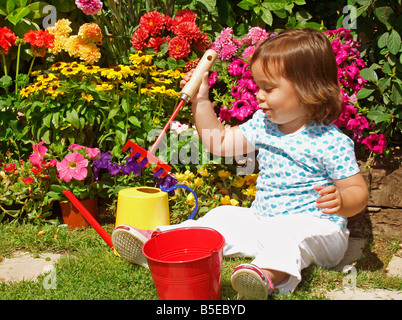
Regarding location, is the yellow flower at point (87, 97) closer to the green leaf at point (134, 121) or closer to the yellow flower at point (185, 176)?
the green leaf at point (134, 121)

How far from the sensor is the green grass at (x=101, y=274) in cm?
183

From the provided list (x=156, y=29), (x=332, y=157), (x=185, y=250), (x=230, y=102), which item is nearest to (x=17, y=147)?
(x=156, y=29)

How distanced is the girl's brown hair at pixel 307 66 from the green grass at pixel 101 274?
2.27 feet

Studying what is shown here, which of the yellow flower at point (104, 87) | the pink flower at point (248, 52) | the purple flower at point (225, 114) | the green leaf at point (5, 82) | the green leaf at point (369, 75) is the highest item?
the pink flower at point (248, 52)

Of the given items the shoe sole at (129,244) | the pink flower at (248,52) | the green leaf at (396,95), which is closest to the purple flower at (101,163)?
the shoe sole at (129,244)

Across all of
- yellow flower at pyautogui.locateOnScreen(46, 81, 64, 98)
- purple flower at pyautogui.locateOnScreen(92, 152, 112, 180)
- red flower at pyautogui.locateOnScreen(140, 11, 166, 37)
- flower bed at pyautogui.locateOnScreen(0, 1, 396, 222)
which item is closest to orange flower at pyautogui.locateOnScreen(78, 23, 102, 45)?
flower bed at pyautogui.locateOnScreen(0, 1, 396, 222)

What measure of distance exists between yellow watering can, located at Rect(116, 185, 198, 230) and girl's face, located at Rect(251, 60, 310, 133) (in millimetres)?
637

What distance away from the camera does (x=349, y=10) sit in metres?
2.56

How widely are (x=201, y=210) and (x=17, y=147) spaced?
114cm

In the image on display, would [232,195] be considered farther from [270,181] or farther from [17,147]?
[17,147]
